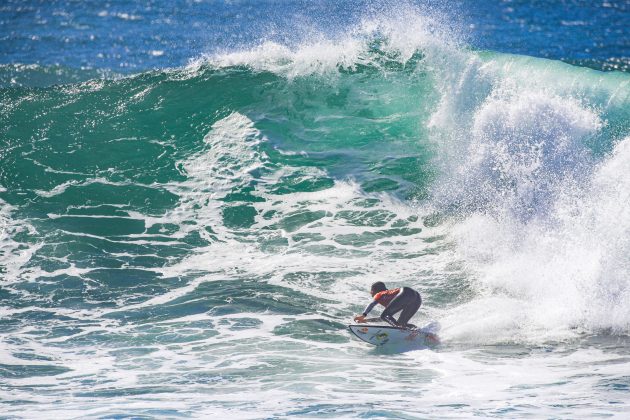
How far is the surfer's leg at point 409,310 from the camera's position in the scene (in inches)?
428

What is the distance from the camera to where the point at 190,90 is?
19.9 m

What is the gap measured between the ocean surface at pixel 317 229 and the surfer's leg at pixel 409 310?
0.54 metres

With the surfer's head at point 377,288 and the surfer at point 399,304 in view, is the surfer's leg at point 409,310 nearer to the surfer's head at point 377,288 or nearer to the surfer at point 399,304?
the surfer at point 399,304

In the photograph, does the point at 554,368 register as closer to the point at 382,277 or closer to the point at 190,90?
the point at 382,277

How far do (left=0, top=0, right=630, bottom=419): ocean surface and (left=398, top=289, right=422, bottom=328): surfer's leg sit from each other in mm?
543

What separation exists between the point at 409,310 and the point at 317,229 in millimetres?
4122

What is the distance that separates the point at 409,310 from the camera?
35.9 feet

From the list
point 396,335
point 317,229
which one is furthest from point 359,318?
point 317,229

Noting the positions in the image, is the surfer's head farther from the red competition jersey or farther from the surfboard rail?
the surfboard rail

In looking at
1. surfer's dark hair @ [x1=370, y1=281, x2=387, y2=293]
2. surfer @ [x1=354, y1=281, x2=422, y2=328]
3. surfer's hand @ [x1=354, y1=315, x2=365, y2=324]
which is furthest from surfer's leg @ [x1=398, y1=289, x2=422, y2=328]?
surfer's hand @ [x1=354, y1=315, x2=365, y2=324]

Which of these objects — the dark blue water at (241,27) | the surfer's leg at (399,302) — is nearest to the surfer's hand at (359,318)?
the surfer's leg at (399,302)

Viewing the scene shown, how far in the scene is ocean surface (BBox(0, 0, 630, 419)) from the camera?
30.6 ft

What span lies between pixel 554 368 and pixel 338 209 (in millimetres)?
6680

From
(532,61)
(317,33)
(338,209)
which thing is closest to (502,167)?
(338,209)
